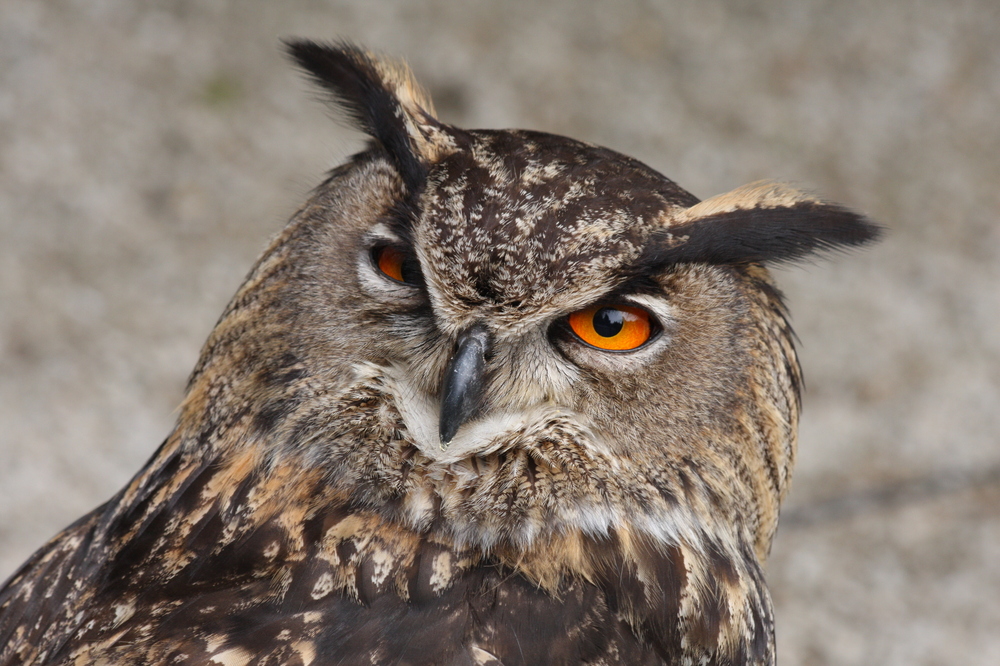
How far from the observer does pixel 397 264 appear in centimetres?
118

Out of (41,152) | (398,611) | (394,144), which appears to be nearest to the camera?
(398,611)

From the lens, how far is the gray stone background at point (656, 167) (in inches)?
108

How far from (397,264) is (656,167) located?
8.10ft

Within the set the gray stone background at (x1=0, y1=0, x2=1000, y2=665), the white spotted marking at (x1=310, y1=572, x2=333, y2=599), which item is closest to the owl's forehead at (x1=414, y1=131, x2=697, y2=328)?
the white spotted marking at (x1=310, y1=572, x2=333, y2=599)

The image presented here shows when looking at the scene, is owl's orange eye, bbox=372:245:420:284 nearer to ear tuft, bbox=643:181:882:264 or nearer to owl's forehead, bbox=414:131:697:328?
owl's forehead, bbox=414:131:697:328

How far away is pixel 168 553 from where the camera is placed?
120cm

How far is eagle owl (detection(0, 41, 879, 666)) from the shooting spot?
1104 millimetres

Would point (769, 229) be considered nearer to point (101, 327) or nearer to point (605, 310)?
point (605, 310)

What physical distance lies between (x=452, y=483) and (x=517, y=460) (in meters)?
0.08

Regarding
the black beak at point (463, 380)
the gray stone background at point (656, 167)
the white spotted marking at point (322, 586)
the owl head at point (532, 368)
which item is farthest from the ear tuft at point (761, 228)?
the gray stone background at point (656, 167)

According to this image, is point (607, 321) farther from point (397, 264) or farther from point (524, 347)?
→ point (397, 264)

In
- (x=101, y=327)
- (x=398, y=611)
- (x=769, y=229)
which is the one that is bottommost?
(x=398, y=611)

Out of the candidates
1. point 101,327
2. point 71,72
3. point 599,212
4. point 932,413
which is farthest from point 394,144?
point 71,72

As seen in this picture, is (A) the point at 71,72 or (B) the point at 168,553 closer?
(B) the point at 168,553
